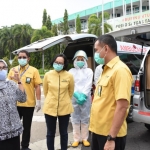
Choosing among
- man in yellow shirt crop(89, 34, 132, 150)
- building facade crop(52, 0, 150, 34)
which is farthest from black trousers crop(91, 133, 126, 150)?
building facade crop(52, 0, 150, 34)

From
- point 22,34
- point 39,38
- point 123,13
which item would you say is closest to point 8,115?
point 39,38

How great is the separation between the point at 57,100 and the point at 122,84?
173 cm

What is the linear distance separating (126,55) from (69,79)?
133 inches

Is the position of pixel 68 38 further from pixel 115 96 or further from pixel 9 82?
pixel 115 96

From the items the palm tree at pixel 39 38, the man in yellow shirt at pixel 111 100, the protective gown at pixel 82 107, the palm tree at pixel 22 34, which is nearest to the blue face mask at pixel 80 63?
the protective gown at pixel 82 107

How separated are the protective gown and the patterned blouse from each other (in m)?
1.81

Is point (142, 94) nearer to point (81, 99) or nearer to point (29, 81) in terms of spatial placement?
point (81, 99)

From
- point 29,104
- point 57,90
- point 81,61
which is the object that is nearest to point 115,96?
point 57,90

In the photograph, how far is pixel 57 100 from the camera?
349 cm

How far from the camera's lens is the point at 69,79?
3625mm

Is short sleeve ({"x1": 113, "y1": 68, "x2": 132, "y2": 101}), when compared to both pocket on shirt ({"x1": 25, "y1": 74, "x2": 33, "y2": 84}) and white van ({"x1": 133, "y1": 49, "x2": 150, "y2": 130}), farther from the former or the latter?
white van ({"x1": 133, "y1": 49, "x2": 150, "y2": 130})

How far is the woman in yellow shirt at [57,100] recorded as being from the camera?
3.46 metres

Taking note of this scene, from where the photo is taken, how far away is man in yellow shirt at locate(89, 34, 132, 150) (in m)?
1.94

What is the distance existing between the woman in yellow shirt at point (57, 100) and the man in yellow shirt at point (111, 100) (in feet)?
4.08
